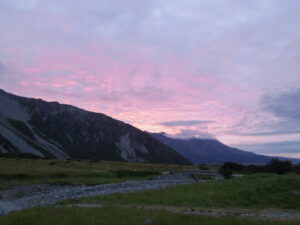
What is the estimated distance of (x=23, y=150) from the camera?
150375 mm

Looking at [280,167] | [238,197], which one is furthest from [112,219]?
[280,167]

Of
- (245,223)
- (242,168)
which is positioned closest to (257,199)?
(245,223)

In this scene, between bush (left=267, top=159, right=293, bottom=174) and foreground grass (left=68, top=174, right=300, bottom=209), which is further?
bush (left=267, top=159, right=293, bottom=174)

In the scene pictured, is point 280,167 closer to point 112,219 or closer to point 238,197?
point 238,197

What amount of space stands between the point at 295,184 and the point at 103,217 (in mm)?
23239

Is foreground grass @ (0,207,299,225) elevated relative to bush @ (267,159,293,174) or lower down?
lower down

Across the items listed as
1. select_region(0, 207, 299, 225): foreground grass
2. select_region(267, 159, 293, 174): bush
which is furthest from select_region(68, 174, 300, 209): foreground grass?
select_region(267, 159, 293, 174): bush

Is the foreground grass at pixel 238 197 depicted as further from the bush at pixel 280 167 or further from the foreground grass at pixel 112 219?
the bush at pixel 280 167

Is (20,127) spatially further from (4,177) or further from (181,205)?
(181,205)

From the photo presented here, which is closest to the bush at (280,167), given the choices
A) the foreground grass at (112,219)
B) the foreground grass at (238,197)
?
the foreground grass at (238,197)

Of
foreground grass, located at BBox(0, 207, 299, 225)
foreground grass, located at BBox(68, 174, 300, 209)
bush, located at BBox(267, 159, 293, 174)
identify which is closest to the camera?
foreground grass, located at BBox(0, 207, 299, 225)

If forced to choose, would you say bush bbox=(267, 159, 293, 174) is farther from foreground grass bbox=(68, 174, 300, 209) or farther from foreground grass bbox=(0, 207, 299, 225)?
foreground grass bbox=(0, 207, 299, 225)

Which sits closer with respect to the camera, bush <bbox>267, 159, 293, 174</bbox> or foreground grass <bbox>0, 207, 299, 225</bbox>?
foreground grass <bbox>0, 207, 299, 225</bbox>

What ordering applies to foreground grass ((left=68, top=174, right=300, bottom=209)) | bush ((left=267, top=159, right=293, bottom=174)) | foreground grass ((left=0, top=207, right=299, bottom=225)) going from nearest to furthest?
1. foreground grass ((left=0, top=207, right=299, bottom=225))
2. foreground grass ((left=68, top=174, right=300, bottom=209))
3. bush ((left=267, top=159, right=293, bottom=174))
